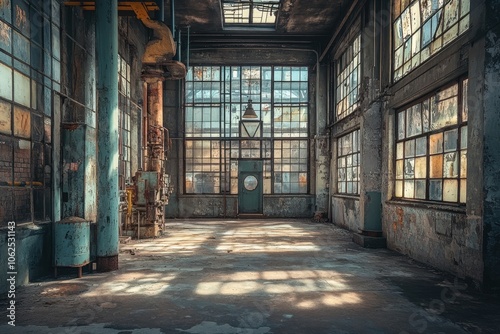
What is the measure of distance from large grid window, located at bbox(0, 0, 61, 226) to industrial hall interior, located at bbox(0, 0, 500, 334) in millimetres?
27

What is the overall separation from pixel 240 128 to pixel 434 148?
30.3 feet

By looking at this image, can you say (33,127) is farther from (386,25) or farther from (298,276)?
(386,25)

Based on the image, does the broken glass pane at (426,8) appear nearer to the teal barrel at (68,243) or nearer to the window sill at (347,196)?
the window sill at (347,196)

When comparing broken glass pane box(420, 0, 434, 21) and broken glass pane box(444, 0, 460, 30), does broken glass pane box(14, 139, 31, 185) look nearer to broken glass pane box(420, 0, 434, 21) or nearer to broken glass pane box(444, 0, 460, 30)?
broken glass pane box(444, 0, 460, 30)

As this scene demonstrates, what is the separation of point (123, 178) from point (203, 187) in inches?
215

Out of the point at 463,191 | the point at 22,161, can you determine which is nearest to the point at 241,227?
the point at 463,191

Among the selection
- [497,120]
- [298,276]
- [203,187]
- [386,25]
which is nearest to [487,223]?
[497,120]

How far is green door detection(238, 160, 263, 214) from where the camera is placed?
1484 centimetres

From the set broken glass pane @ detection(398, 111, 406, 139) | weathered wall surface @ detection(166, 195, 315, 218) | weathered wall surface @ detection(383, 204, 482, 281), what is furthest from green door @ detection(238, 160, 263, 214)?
broken glass pane @ detection(398, 111, 406, 139)

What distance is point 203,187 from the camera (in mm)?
14906

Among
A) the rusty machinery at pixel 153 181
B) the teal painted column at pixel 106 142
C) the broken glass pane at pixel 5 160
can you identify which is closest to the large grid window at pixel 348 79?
the rusty machinery at pixel 153 181

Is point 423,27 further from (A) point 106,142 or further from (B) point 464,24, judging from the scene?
(A) point 106,142

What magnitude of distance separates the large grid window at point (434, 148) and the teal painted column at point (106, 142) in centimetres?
558

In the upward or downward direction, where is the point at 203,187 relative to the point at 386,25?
downward
